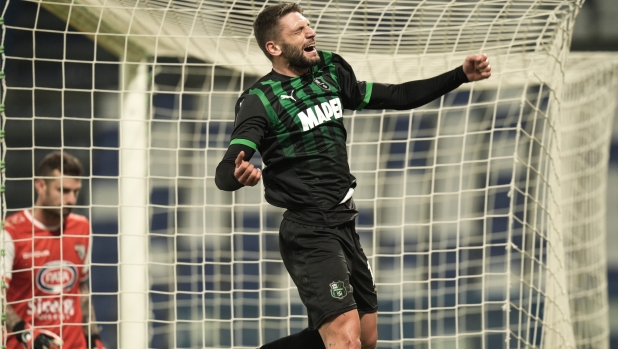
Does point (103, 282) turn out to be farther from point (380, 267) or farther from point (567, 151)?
point (567, 151)

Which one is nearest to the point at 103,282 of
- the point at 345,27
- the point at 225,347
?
the point at 225,347

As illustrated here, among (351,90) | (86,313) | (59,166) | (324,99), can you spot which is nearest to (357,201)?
(86,313)

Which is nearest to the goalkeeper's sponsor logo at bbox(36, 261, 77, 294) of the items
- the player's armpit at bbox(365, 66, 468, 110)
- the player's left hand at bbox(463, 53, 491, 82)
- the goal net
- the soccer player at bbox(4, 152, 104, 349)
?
the soccer player at bbox(4, 152, 104, 349)

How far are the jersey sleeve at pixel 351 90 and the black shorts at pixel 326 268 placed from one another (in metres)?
0.40

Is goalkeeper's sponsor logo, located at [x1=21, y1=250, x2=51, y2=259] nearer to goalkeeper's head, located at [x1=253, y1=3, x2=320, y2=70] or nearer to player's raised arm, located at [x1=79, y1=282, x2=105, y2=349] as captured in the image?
player's raised arm, located at [x1=79, y1=282, x2=105, y2=349]

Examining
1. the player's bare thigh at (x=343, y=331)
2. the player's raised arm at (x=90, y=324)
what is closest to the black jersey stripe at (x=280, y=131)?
the player's bare thigh at (x=343, y=331)

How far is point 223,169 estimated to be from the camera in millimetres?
2406

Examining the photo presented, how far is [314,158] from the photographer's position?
104 inches

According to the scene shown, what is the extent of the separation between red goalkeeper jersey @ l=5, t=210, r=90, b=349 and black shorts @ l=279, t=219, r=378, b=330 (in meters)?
1.50

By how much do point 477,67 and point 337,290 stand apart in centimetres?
81

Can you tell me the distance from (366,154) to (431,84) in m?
2.81

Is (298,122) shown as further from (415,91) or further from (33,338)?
(33,338)

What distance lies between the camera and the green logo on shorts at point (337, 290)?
2.54 meters

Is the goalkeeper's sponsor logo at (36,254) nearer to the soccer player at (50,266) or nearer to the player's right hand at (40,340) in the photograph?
the soccer player at (50,266)
